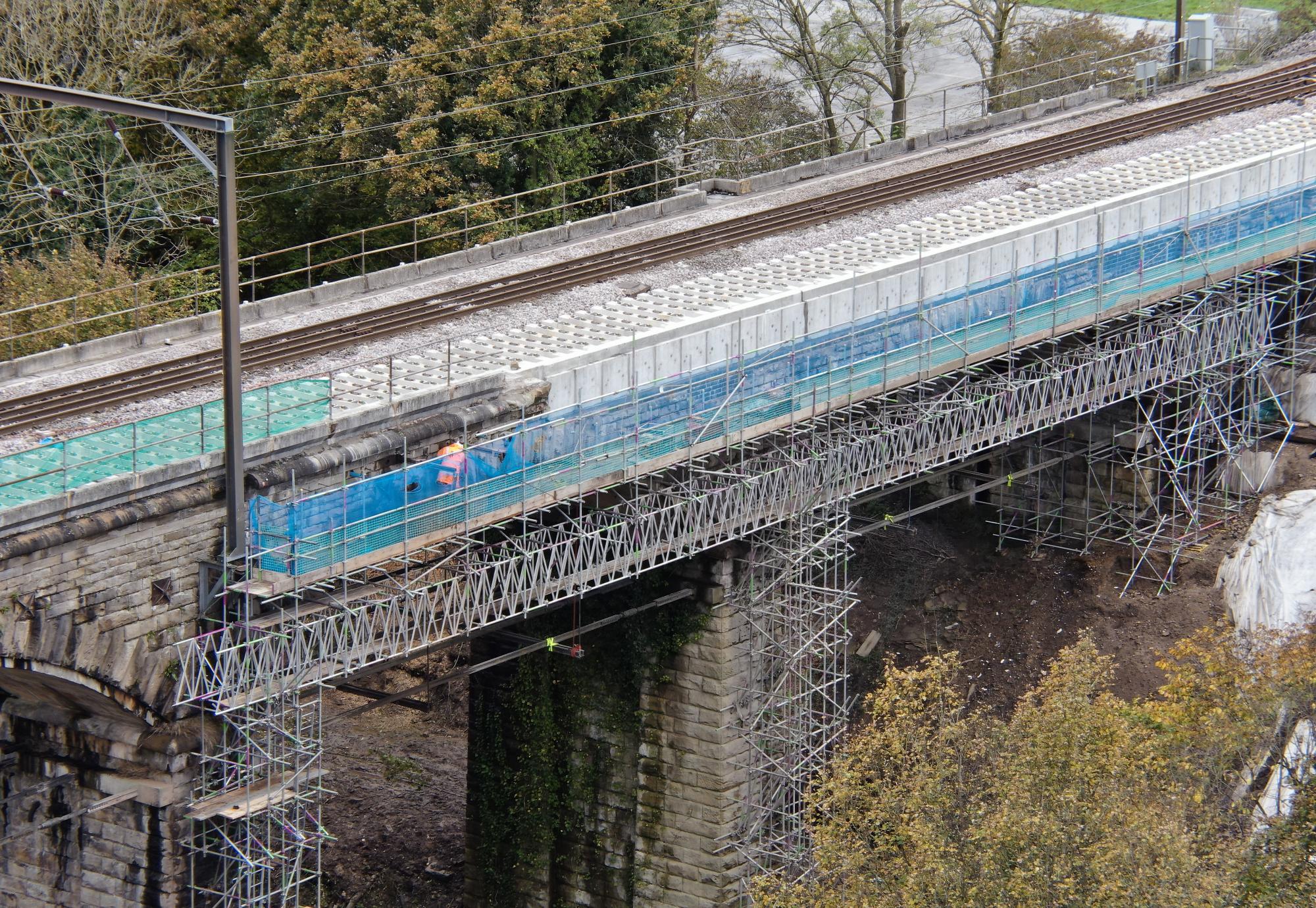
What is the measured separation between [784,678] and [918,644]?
7443mm

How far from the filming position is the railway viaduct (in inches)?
927

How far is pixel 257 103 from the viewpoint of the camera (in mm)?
47344

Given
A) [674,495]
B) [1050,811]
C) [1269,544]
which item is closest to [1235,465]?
[1269,544]

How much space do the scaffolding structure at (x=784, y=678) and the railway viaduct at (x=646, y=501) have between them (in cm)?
8

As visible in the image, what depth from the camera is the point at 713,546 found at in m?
28.0

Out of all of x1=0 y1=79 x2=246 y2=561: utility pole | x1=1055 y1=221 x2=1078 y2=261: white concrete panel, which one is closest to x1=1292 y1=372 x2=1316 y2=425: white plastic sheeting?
x1=1055 y1=221 x2=1078 y2=261: white concrete panel

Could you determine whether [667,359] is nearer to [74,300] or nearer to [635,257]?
[635,257]

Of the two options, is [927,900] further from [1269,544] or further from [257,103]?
[257,103]

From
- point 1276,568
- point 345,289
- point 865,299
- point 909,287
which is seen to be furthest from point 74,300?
point 1276,568

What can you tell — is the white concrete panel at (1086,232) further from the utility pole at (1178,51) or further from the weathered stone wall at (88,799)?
the weathered stone wall at (88,799)

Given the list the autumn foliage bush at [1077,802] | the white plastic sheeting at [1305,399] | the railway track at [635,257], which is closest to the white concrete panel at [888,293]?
the railway track at [635,257]

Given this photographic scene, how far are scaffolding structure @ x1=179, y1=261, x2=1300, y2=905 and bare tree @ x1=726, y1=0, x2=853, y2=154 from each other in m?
19.2

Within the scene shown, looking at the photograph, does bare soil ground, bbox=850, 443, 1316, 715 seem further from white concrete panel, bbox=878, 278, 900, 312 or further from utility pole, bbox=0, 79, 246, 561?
utility pole, bbox=0, 79, 246, 561

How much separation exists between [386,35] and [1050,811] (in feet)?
95.3
